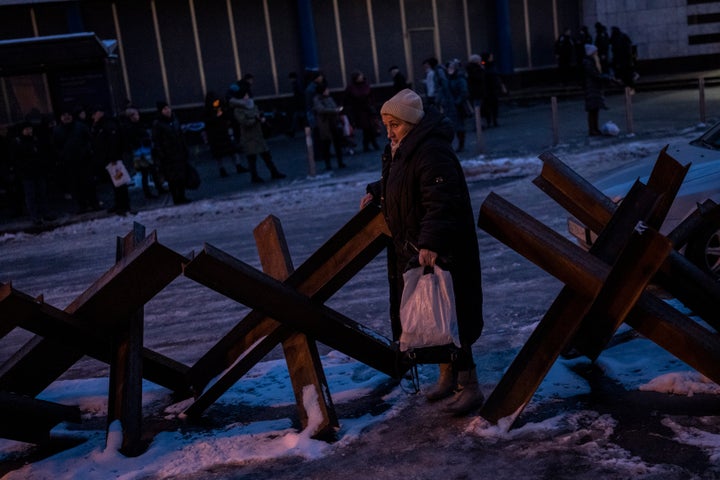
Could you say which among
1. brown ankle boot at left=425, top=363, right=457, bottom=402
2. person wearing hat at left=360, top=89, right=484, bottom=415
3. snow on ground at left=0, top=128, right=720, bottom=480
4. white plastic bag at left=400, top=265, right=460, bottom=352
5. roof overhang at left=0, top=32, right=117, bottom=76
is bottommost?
snow on ground at left=0, top=128, right=720, bottom=480

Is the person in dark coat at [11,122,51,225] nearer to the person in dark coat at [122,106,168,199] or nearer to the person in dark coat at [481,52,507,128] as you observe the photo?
the person in dark coat at [122,106,168,199]

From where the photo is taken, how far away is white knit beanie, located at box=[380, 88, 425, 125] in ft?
15.5

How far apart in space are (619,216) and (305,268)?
1652mm

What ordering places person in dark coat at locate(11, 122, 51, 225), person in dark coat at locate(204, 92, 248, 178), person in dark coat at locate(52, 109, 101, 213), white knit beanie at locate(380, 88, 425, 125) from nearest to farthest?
1. white knit beanie at locate(380, 88, 425, 125)
2. person in dark coat at locate(11, 122, 51, 225)
3. person in dark coat at locate(52, 109, 101, 213)
4. person in dark coat at locate(204, 92, 248, 178)

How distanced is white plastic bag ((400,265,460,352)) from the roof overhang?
48.0 ft

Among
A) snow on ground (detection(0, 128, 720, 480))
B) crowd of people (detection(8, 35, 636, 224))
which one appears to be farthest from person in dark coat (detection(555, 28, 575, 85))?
snow on ground (detection(0, 128, 720, 480))

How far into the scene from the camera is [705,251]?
695 cm

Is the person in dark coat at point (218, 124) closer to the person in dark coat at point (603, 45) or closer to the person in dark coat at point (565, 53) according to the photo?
the person in dark coat at point (603, 45)

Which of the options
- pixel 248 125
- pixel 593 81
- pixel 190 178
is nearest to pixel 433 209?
pixel 190 178

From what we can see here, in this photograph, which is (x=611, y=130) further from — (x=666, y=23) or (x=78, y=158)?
(x=666, y=23)

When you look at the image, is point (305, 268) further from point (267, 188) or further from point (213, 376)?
point (267, 188)

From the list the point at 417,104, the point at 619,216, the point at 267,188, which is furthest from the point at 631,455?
the point at 267,188

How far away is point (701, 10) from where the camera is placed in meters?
30.5

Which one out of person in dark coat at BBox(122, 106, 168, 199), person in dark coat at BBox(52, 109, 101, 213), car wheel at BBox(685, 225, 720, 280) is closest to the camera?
car wheel at BBox(685, 225, 720, 280)
